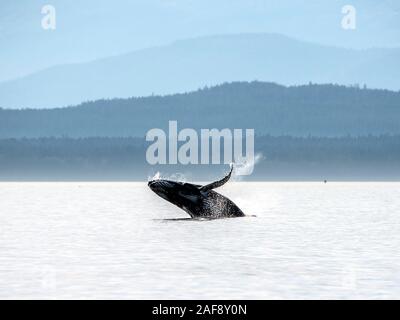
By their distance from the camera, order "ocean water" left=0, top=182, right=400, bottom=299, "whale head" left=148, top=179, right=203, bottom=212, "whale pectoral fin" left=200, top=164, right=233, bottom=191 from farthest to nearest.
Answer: "whale head" left=148, top=179, right=203, bottom=212 < "whale pectoral fin" left=200, top=164, right=233, bottom=191 < "ocean water" left=0, top=182, right=400, bottom=299

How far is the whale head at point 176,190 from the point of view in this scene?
1527 inches

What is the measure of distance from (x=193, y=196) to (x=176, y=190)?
0.91 meters

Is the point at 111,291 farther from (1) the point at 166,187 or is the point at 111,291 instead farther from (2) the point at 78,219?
(2) the point at 78,219

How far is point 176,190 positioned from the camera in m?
39.1

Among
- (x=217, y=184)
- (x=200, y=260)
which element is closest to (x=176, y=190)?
(x=217, y=184)

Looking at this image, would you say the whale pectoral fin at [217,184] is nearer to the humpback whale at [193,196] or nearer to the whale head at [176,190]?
the humpback whale at [193,196]

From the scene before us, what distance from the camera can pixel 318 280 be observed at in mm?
25688

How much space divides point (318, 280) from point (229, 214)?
64.3 ft

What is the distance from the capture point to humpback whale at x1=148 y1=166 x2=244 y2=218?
38.8m

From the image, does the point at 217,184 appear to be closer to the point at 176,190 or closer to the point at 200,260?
the point at 176,190

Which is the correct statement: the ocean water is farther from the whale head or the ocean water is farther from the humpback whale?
the whale head

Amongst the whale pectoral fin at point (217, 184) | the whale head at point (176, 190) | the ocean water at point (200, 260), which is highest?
the whale head at point (176, 190)

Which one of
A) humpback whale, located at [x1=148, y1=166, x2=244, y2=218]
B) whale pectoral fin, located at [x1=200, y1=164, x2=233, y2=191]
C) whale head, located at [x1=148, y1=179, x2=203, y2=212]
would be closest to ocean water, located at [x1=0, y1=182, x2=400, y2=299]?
humpback whale, located at [x1=148, y1=166, x2=244, y2=218]

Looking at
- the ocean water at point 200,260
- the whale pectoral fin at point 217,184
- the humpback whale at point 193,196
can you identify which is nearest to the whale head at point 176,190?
the humpback whale at point 193,196
